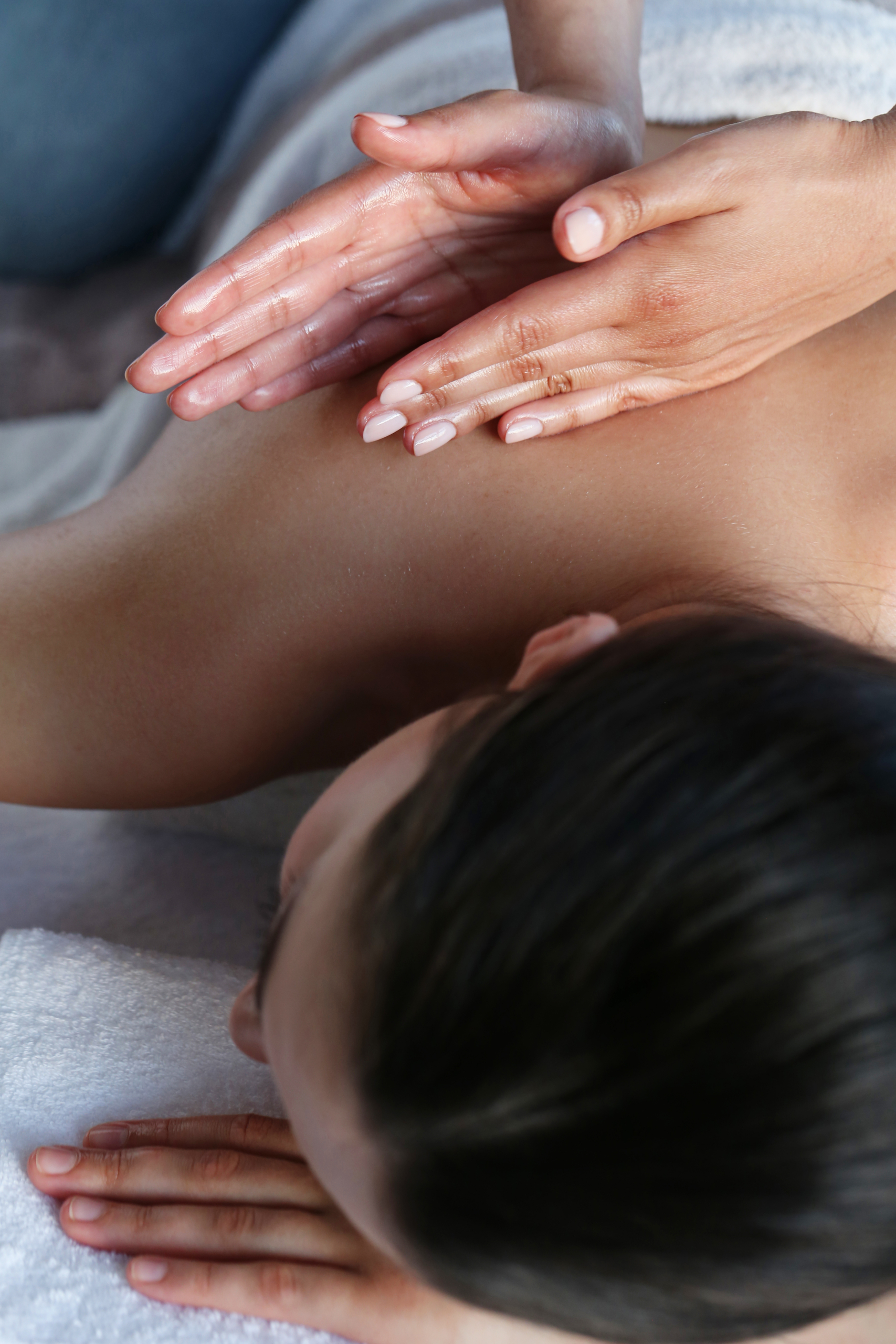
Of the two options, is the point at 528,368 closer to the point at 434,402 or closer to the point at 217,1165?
the point at 434,402

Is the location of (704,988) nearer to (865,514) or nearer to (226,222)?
(865,514)

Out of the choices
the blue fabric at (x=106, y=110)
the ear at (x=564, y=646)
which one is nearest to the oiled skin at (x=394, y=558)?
the ear at (x=564, y=646)

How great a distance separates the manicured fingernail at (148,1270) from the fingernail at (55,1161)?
0.20ft

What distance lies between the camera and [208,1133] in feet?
1.95

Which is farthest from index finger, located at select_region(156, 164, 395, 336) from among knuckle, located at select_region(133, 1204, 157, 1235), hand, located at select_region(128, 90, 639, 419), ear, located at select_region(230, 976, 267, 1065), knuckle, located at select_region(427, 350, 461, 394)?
knuckle, located at select_region(133, 1204, 157, 1235)

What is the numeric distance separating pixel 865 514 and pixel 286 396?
15.9 inches

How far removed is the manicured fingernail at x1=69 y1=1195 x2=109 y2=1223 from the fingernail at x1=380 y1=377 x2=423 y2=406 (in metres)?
0.49

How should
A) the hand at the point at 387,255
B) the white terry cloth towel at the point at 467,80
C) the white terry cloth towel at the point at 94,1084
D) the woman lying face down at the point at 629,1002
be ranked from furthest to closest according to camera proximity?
the white terry cloth towel at the point at 467,80 → the hand at the point at 387,255 → the white terry cloth towel at the point at 94,1084 → the woman lying face down at the point at 629,1002

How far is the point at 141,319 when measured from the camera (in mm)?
1150

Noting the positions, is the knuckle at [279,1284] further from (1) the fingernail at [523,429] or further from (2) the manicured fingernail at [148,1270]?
(1) the fingernail at [523,429]

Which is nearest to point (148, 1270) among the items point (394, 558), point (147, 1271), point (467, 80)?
point (147, 1271)

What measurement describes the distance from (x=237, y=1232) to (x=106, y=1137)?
91 mm

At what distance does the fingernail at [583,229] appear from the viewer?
1.90 ft

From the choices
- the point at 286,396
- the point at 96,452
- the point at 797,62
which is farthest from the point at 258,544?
the point at 797,62
